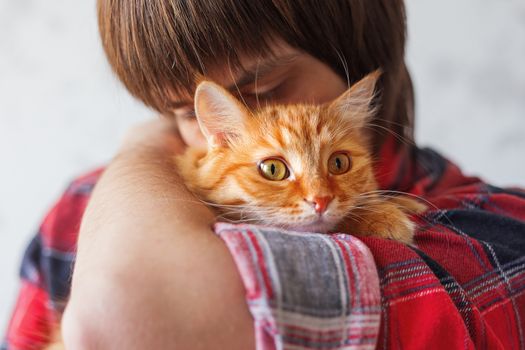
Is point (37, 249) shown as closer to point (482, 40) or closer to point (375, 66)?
point (375, 66)

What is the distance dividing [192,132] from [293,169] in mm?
387

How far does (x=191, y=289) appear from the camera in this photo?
69 cm

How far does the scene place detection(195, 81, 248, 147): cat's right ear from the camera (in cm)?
109

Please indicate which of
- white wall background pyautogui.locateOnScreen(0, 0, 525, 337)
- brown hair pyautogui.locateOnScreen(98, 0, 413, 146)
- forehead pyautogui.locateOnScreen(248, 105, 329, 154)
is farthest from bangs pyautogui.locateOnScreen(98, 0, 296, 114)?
white wall background pyautogui.locateOnScreen(0, 0, 525, 337)

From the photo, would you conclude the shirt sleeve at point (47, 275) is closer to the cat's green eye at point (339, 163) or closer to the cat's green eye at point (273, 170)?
the cat's green eye at point (273, 170)

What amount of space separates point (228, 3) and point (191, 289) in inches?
24.4

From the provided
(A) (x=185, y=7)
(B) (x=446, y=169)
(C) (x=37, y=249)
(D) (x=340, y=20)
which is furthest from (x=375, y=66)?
(C) (x=37, y=249)

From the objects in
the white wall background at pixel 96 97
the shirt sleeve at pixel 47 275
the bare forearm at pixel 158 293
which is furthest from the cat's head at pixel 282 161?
the white wall background at pixel 96 97

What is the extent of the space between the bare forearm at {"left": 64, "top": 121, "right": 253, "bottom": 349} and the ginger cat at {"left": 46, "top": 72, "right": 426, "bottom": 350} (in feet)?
1.04

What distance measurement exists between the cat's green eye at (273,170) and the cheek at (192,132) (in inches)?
11.3

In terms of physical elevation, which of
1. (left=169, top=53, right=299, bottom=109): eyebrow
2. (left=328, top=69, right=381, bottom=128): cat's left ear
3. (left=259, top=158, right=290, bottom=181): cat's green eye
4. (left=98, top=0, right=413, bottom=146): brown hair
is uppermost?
(left=98, top=0, right=413, bottom=146): brown hair

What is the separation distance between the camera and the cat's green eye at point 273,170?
1.13 meters

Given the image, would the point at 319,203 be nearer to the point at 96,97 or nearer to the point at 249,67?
the point at 249,67

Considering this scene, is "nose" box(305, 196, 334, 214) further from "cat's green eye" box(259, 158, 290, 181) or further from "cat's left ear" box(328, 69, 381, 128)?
"cat's left ear" box(328, 69, 381, 128)
